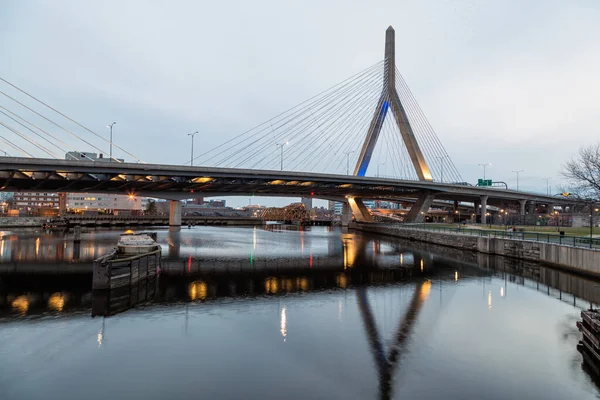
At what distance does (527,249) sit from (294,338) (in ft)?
93.8

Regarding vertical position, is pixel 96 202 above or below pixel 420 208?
above

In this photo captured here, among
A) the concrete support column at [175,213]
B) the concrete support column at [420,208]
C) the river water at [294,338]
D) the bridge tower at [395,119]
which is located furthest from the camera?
the concrete support column at [175,213]

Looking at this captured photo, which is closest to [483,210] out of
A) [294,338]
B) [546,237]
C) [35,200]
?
[546,237]

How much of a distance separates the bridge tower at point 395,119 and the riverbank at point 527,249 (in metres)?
15.6

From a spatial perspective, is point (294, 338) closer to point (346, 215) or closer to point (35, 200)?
point (346, 215)

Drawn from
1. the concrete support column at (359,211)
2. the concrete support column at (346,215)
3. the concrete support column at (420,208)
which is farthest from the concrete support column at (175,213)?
the concrete support column at (420,208)

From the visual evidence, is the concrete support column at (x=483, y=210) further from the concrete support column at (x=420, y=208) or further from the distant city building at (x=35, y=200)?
the distant city building at (x=35, y=200)

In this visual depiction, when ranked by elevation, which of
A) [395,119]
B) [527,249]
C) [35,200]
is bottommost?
[527,249]

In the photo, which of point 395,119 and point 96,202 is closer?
point 395,119

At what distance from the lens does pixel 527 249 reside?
1271 inches

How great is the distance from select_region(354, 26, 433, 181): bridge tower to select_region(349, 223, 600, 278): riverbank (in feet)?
51.3

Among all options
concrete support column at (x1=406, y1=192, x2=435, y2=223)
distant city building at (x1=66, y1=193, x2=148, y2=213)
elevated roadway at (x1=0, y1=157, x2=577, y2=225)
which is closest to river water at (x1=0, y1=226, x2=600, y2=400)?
elevated roadway at (x1=0, y1=157, x2=577, y2=225)

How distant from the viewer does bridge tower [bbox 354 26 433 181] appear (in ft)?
221

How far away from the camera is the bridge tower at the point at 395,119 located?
67.3 meters
